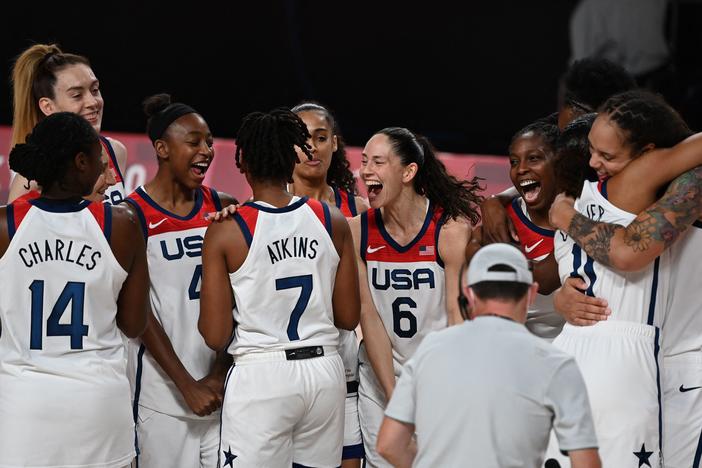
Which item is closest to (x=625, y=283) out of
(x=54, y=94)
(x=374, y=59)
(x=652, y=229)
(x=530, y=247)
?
(x=652, y=229)

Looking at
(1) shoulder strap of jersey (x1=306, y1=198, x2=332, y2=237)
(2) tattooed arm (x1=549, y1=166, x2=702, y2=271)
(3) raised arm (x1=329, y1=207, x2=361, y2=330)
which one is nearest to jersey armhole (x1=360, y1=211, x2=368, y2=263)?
(3) raised arm (x1=329, y1=207, x2=361, y2=330)

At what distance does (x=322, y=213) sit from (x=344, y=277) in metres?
0.30

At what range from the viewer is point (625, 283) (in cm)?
431

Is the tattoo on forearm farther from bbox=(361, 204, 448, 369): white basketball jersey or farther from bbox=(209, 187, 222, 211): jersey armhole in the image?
bbox=(209, 187, 222, 211): jersey armhole

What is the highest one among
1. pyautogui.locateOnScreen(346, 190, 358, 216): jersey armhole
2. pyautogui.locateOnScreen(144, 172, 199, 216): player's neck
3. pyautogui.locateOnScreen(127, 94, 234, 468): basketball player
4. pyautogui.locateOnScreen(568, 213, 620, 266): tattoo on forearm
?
pyautogui.locateOnScreen(568, 213, 620, 266): tattoo on forearm

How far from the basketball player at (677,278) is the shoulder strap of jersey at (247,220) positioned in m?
1.26

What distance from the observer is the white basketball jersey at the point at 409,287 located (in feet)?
16.8

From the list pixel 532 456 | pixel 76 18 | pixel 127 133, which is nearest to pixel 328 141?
pixel 532 456

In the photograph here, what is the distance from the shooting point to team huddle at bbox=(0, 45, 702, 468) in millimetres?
4109

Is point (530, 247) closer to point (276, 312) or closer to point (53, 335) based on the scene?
point (276, 312)

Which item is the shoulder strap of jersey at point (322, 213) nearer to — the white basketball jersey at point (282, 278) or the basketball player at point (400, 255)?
the white basketball jersey at point (282, 278)

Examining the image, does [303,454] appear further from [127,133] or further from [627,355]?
[127,133]

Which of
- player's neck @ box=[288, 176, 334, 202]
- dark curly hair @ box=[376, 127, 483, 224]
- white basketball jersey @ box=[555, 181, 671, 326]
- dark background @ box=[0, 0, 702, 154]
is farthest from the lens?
dark background @ box=[0, 0, 702, 154]

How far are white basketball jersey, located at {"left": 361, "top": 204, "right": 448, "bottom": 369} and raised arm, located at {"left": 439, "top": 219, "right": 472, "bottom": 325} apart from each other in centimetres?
3
